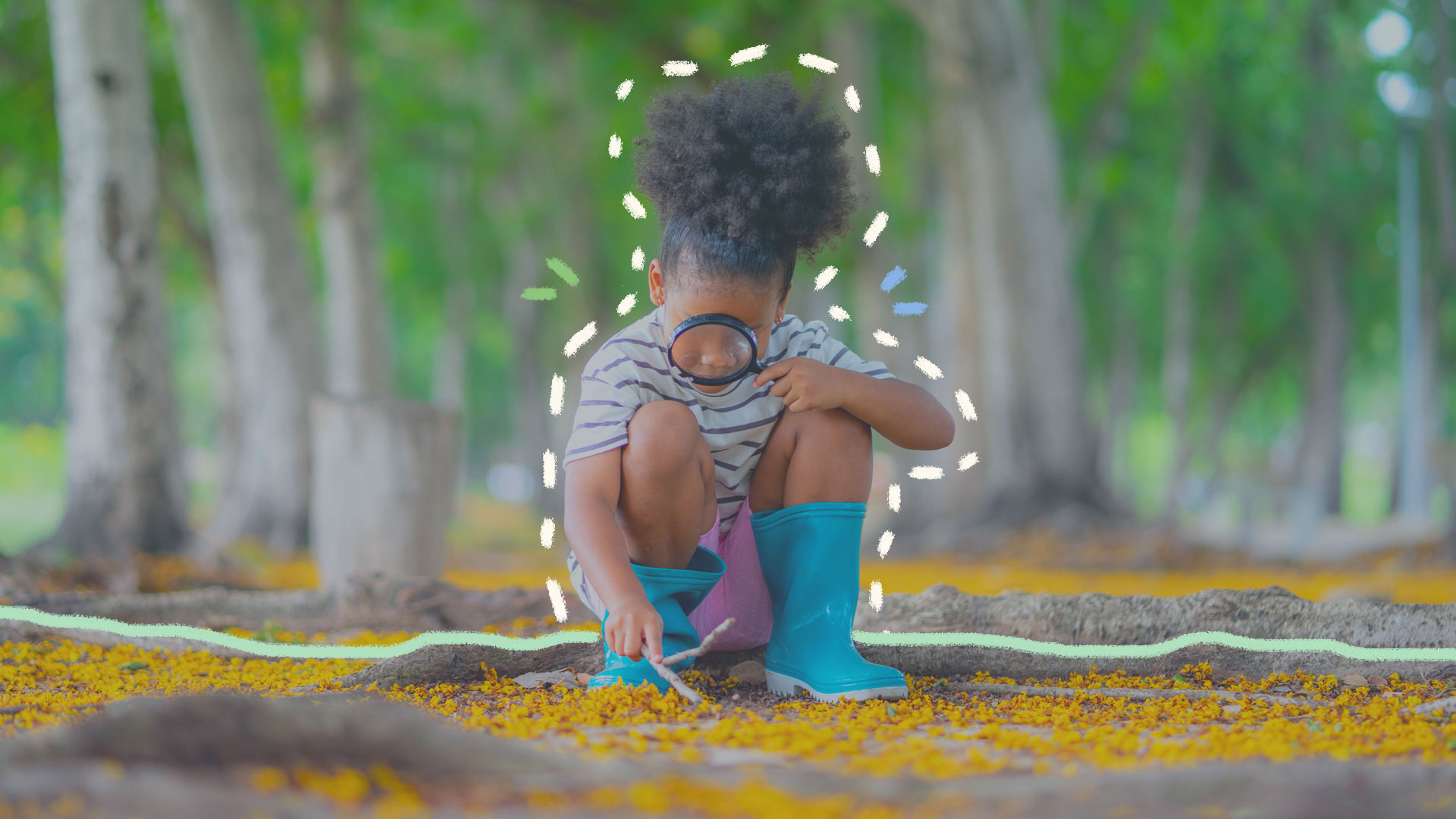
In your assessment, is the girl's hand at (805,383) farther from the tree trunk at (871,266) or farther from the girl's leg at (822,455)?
the tree trunk at (871,266)

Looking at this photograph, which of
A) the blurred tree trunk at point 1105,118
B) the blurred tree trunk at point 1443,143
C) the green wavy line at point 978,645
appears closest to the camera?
the green wavy line at point 978,645

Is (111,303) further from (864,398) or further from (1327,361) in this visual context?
(1327,361)

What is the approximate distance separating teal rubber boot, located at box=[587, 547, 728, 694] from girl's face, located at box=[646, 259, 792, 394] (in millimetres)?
388

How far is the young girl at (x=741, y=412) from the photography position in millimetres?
2273

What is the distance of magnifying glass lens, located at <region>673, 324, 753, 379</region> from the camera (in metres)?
2.29

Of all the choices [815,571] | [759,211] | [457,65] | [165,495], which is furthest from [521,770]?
[457,65]

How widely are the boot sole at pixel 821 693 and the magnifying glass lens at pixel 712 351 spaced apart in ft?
2.19

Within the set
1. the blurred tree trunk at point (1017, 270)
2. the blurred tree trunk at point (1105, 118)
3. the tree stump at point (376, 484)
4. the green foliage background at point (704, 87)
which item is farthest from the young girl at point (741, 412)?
the blurred tree trunk at point (1105, 118)

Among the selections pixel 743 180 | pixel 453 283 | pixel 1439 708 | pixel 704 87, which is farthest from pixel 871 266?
pixel 1439 708

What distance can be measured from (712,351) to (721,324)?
65 millimetres

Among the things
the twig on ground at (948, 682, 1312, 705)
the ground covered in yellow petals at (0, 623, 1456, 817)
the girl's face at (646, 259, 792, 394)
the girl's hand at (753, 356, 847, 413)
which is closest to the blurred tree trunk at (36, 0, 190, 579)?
the ground covered in yellow petals at (0, 623, 1456, 817)

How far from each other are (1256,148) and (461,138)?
38.2 feet

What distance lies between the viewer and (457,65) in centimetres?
1558

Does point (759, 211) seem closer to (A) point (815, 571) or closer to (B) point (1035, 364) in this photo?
(A) point (815, 571)
